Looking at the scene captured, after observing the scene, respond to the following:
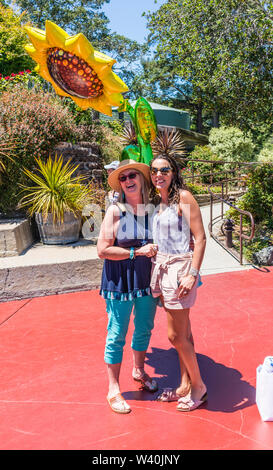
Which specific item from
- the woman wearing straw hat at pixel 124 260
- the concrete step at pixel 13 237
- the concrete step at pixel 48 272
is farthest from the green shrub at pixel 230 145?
the woman wearing straw hat at pixel 124 260

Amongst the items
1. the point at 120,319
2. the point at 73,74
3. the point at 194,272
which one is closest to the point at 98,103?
the point at 73,74

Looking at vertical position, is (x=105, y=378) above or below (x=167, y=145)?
below

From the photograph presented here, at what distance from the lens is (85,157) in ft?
24.5

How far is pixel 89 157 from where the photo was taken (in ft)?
24.8

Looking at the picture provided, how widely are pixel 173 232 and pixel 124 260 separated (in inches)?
14.7

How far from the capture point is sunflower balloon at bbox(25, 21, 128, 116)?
2350 millimetres

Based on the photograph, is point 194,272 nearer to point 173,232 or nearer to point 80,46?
point 173,232

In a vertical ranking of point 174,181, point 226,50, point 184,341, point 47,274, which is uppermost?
point 226,50

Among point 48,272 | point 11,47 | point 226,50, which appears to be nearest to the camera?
point 48,272

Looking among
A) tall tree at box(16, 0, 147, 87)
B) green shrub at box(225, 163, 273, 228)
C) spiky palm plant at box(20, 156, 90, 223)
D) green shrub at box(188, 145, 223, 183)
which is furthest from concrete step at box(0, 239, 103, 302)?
tall tree at box(16, 0, 147, 87)

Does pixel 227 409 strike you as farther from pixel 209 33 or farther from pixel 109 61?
pixel 209 33

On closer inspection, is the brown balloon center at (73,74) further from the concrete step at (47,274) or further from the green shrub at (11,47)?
the green shrub at (11,47)

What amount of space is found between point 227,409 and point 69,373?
1.22m

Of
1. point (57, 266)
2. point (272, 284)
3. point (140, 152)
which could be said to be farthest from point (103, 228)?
point (272, 284)
